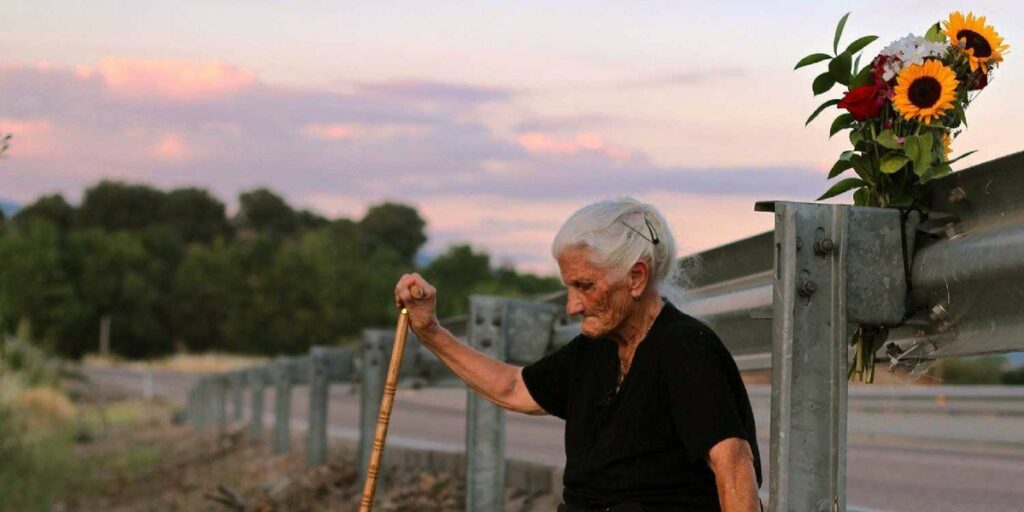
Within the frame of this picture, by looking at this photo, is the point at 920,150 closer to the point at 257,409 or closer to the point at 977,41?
the point at 977,41

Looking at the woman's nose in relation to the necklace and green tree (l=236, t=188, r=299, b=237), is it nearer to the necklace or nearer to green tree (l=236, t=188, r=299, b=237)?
the necklace

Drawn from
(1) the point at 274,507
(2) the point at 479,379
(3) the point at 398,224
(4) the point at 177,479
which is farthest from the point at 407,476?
(3) the point at 398,224

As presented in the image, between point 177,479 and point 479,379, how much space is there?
38.4 ft

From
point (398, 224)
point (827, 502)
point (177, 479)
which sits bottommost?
point (177, 479)

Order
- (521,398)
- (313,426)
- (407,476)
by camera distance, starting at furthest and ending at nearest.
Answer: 1. (313,426)
2. (407,476)
3. (521,398)

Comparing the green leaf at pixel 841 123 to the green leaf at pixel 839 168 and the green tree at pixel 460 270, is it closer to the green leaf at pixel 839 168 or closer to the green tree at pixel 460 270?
the green leaf at pixel 839 168

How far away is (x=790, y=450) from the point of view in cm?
409

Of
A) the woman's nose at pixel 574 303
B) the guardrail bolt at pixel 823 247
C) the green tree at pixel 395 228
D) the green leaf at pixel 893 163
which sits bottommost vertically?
the woman's nose at pixel 574 303

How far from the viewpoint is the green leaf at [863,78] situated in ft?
14.9

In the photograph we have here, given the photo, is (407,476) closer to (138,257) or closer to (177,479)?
(177,479)

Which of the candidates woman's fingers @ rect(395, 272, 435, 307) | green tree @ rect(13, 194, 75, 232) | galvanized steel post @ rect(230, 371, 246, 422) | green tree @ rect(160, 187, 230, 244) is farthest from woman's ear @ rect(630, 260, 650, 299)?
green tree @ rect(160, 187, 230, 244)

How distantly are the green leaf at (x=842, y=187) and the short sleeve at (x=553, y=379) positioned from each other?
2.75ft

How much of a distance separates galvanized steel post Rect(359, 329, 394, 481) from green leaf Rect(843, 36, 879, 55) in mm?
5991

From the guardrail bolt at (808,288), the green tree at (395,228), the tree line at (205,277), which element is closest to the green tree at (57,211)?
the tree line at (205,277)
